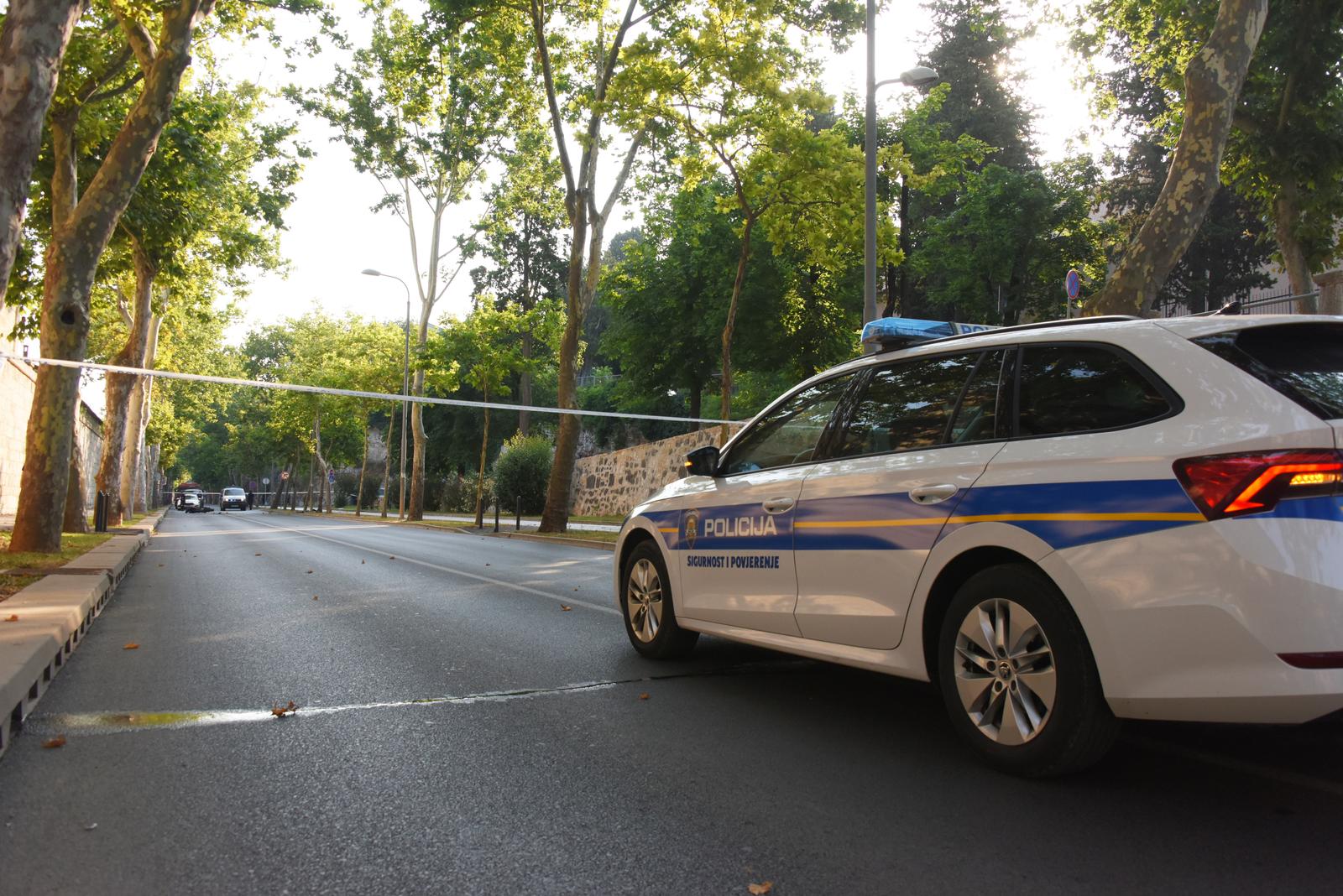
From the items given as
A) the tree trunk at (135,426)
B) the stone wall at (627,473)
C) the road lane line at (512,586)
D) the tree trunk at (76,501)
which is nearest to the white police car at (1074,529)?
the road lane line at (512,586)

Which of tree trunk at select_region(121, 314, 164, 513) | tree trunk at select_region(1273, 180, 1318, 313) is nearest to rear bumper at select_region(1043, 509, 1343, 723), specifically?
tree trunk at select_region(1273, 180, 1318, 313)

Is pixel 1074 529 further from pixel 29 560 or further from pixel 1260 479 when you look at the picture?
pixel 29 560

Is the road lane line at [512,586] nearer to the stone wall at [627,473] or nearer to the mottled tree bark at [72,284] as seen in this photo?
the mottled tree bark at [72,284]

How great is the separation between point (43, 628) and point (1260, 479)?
6569mm

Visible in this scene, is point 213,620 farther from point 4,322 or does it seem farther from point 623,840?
point 4,322

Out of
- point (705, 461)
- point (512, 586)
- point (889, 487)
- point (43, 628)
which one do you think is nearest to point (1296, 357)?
point (889, 487)

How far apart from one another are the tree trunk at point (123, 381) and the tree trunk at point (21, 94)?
43.5 feet

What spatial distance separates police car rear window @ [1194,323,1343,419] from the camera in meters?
3.19

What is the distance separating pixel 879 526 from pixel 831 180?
624 inches

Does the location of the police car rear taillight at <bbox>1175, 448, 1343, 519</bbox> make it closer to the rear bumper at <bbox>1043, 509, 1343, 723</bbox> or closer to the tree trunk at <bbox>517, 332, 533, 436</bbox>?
the rear bumper at <bbox>1043, 509, 1343, 723</bbox>

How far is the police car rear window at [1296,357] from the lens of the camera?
3.19 m

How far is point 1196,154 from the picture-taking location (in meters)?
12.3

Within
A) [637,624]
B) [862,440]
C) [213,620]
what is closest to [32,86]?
[213,620]

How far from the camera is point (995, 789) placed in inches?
143
